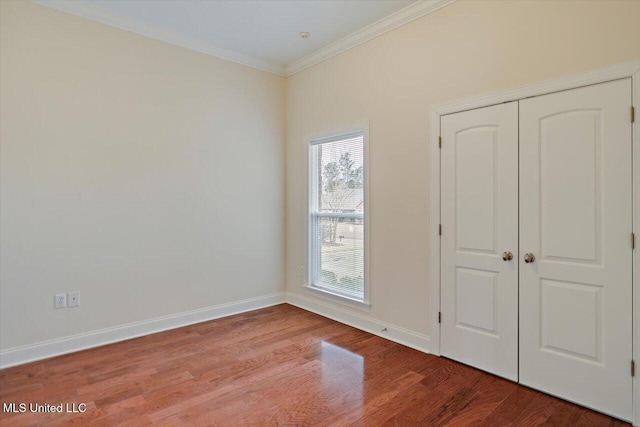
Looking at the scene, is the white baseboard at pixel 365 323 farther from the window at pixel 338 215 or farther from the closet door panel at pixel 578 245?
the closet door panel at pixel 578 245

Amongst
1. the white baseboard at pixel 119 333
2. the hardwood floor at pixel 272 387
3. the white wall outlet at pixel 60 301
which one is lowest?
the hardwood floor at pixel 272 387

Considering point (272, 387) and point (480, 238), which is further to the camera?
point (480, 238)

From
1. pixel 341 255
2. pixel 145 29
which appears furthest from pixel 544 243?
pixel 145 29

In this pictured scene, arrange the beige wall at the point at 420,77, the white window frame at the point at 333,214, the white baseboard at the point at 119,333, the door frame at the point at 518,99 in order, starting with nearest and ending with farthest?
1. the door frame at the point at 518,99
2. the beige wall at the point at 420,77
3. the white baseboard at the point at 119,333
4. the white window frame at the point at 333,214

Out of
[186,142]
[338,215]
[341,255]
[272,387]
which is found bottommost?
[272,387]

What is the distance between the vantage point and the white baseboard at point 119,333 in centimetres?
296

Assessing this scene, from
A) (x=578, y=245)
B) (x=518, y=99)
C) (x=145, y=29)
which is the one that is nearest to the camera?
(x=578, y=245)

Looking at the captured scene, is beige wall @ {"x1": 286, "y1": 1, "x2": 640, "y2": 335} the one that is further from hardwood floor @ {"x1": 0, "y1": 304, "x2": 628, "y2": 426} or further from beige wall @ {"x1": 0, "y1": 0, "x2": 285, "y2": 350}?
beige wall @ {"x1": 0, "y1": 0, "x2": 285, "y2": 350}

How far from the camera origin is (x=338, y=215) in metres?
4.17

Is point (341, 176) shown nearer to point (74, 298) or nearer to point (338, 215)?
point (338, 215)

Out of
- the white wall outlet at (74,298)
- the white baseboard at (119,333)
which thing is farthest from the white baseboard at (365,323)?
the white wall outlet at (74,298)

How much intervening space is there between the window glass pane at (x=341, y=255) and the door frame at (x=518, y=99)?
95 cm

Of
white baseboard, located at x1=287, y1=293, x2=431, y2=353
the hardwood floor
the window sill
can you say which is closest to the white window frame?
the window sill

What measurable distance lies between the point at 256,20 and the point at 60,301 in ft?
10.3
